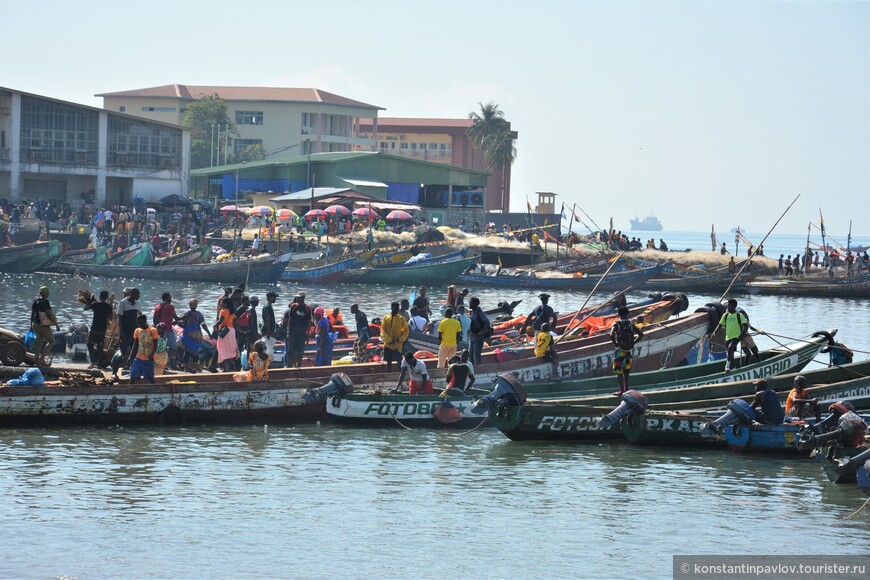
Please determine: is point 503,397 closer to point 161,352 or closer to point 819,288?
point 161,352

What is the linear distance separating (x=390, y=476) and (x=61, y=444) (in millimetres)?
5154

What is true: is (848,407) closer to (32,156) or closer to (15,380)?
(15,380)

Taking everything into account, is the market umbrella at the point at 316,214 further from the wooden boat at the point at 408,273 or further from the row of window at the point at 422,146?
the row of window at the point at 422,146

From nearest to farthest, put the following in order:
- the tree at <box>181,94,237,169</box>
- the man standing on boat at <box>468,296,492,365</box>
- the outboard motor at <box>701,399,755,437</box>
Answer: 1. the outboard motor at <box>701,399,755,437</box>
2. the man standing on boat at <box>468,296,492,365</box>
3. the tree at <box>181,94,237,169</box>

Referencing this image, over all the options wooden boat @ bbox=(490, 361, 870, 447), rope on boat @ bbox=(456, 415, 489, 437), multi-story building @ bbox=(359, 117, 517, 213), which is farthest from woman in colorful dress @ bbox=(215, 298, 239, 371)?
multi-story building @ bbox=(359, 117, 517, 213)

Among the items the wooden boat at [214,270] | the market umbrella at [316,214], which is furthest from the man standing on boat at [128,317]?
the market umbrella at [316,214]

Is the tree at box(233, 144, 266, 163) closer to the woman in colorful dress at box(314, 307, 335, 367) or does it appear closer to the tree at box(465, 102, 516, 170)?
the tree at box(465, 102, 516, 170)

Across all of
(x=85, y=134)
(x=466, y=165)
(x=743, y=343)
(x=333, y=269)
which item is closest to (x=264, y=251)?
(x=333, y=269)

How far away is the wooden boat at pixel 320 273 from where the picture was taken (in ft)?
187

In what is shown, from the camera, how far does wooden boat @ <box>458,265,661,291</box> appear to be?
56906 mm

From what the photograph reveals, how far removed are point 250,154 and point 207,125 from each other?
14.3 ft

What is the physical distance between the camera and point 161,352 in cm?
1981

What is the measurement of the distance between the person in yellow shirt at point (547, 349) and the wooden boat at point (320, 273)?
35.3 meters

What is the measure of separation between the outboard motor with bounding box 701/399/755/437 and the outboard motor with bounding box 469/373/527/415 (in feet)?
9.73
